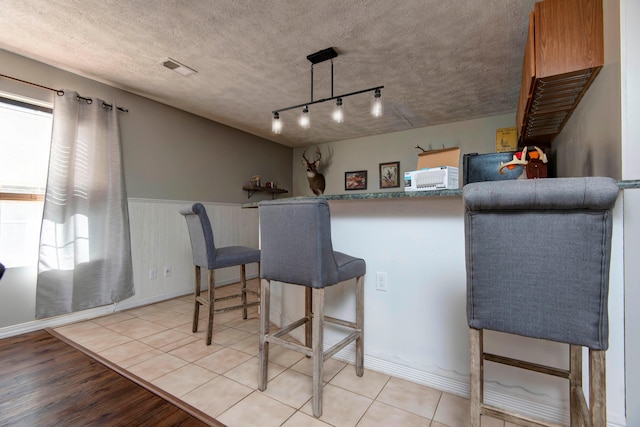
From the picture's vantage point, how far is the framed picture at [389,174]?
443 centimetres

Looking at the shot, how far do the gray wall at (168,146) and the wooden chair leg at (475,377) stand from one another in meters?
3.37

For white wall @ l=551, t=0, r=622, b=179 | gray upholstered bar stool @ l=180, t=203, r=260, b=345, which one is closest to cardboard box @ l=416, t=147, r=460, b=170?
white wall @ l=551, t=0, r=622, b=179

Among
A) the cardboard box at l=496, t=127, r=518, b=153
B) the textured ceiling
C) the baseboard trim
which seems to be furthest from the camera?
the cardboard box at l=496, t=127, r=518, b=153

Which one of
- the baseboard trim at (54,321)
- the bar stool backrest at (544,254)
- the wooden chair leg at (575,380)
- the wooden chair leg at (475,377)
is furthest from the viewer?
the baseboard trim at (54,321)

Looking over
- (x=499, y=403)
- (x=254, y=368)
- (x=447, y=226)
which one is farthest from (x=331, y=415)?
(x=447, y=226)

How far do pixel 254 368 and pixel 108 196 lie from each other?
7.44 ft

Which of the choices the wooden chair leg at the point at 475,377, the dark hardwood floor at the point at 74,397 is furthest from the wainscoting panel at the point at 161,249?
the wooden chair leg at the point at 475,377

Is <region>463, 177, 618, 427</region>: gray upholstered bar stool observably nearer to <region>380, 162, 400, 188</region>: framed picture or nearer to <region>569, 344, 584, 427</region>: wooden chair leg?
<region>569, 344, 584, 427</region>: wooden chair leg

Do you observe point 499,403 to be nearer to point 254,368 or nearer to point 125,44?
point 254,368

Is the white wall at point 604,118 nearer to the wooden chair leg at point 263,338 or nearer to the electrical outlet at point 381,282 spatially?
the electrical outlet at point 381,282

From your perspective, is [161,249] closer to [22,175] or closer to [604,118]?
[22,175]

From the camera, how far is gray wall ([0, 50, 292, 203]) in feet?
8.50

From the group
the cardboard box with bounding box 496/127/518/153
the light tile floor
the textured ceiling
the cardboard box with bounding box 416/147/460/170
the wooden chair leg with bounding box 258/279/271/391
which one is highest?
the textured ceiling

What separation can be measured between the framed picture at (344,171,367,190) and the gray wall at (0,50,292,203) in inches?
57.1
